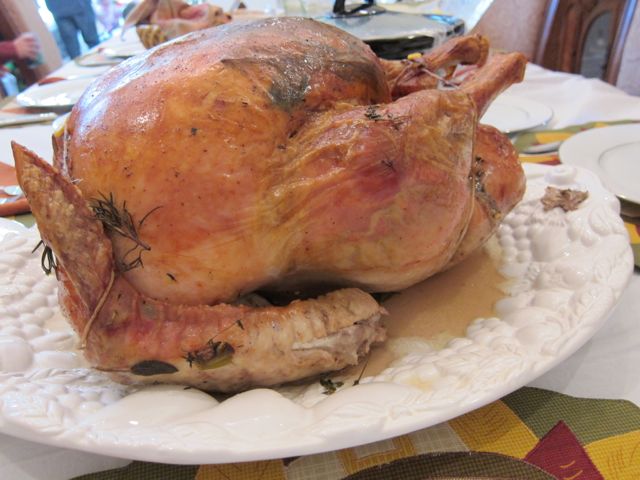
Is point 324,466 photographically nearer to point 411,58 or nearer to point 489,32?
point 411,58

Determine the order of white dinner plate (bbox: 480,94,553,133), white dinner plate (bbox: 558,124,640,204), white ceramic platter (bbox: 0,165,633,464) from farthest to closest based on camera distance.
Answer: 1. white dinner plate (bbox: 480,94,553,133)
2. white dinner plate (bbox: 558,124,640,204)
3. white ceramic platter (bbox: 0,165,633,464)

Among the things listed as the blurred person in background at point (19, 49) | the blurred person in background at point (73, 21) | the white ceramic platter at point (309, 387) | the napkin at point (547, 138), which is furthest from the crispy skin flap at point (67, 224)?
the blurred person in background at point (73, 21)

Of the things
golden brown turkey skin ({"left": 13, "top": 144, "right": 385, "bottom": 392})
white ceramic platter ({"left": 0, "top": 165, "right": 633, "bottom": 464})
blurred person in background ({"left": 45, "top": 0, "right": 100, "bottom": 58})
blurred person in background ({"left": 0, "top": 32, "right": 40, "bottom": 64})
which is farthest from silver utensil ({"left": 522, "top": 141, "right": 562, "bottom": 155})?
blurred person in background ({"left": 45, "top": 0, "right": 100, "bottom": 58})

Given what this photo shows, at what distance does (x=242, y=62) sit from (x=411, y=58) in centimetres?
41

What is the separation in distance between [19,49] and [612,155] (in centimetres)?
300

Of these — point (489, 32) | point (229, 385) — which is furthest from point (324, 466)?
point (489, 32)

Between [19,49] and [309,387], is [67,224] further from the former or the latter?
[19,49]

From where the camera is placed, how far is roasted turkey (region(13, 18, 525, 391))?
0.58m

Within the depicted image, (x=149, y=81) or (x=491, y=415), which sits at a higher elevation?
(x=149, y=81)

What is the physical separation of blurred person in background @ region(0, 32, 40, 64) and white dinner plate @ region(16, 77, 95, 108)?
1.01 meters

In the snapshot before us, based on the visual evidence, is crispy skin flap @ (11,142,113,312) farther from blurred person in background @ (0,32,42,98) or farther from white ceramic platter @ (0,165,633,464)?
blurred person in background @ (0,32,42,98)

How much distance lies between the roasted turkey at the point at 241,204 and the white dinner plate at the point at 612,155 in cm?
53

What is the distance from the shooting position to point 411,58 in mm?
939

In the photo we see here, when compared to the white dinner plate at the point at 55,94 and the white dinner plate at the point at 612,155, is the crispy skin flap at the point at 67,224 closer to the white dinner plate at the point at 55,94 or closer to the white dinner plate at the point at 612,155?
the white dinner plate at the point at 612,155
